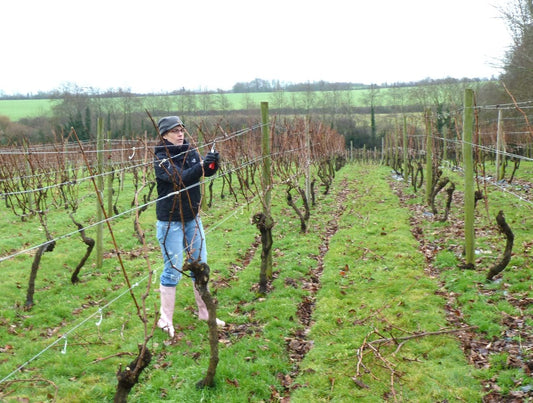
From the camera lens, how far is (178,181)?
162 inches

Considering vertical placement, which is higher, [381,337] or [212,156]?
[212,156]

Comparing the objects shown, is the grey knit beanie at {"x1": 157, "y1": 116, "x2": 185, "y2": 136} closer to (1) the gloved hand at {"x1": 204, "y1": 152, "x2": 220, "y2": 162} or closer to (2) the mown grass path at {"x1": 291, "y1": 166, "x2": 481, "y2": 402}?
(1) the gloved hand at {"x1": 204, "y1": 152, "x2": 220, "y2": 162}

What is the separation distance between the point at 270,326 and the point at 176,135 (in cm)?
241

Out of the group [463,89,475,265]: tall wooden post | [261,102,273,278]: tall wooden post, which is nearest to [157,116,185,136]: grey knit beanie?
[261,102,273,278]: tall wooden post

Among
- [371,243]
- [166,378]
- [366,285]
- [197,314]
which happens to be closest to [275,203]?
[371,243]

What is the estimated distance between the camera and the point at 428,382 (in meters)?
3.71

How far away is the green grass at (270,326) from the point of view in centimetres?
374

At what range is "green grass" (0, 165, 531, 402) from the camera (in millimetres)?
3736

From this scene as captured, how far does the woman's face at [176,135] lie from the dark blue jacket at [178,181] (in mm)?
73

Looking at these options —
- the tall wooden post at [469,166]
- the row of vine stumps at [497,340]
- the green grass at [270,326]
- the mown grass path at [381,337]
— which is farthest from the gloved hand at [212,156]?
the tall wooden post at [469,166]

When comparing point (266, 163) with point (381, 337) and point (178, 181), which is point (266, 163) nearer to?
point (178, 181)

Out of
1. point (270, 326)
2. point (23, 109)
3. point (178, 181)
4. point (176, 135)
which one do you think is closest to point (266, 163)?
point (176, 135)

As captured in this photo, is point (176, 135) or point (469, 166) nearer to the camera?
point (176, 135)

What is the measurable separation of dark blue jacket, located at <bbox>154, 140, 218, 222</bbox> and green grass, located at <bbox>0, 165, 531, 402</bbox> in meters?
1.03
